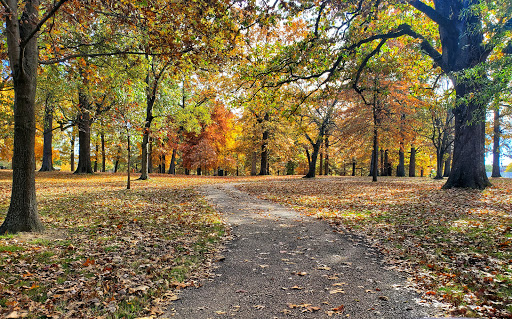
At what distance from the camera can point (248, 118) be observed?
104 feet

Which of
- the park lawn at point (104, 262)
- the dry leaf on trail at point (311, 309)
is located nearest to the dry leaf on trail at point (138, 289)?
the park lawn at point (104, 262)

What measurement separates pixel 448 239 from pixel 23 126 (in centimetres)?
973

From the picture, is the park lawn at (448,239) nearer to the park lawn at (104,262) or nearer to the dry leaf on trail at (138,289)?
the park lawn at (104,262)

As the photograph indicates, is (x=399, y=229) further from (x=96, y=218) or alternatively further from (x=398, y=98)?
(x=398, y=98)

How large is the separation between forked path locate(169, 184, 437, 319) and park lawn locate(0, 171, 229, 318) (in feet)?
1.51

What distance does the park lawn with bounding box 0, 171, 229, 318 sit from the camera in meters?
3.39

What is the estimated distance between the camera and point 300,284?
399 cm

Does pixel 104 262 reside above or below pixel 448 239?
below

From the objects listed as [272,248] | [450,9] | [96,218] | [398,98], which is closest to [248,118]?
[398,98]

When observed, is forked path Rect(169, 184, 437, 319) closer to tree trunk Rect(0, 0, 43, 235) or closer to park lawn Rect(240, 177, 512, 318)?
park lawn Rect(240, 177, 512, 318)

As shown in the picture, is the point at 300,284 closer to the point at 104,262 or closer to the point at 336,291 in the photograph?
the point at 336,291

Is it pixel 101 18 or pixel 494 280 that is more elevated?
pixel 101 18

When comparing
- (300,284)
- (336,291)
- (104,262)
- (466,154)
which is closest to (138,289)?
(104,262)

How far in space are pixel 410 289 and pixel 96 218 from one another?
8188 mm
